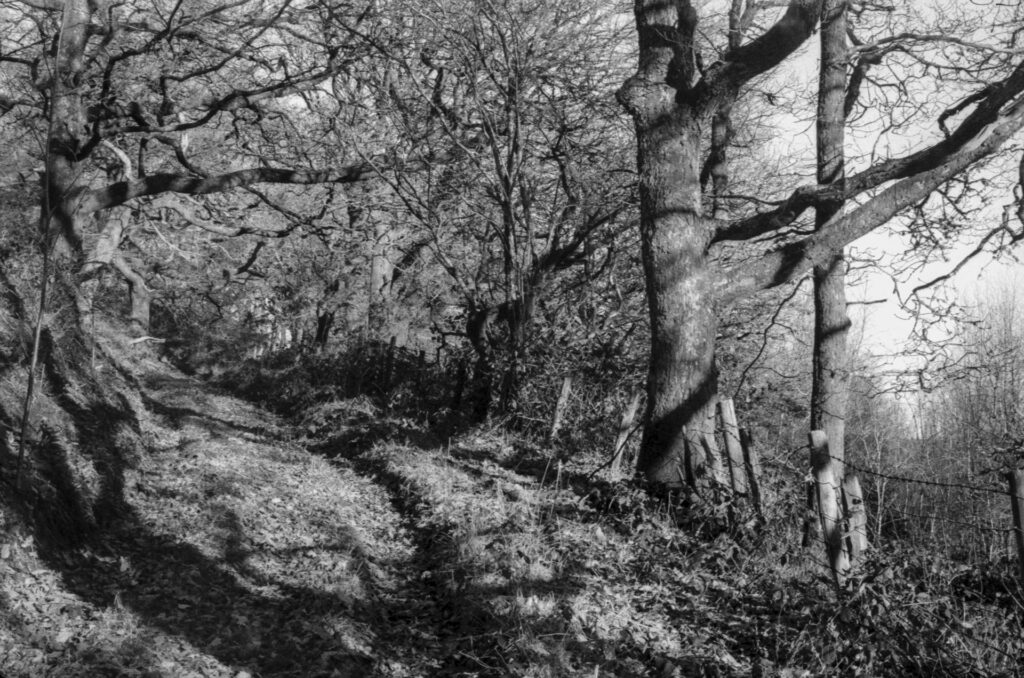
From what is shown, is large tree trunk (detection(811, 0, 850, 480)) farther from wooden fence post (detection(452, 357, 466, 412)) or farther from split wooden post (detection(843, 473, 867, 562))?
wooden fence post (detection(452, 357, 466, 412))

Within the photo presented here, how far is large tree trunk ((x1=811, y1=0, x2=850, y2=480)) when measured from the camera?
34.5 ft

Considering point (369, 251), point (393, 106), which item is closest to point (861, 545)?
point (393, 106)

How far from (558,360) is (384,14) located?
5.95 meters

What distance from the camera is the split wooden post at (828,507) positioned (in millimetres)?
5348

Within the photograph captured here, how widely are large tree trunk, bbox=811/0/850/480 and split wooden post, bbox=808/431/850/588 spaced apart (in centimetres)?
541

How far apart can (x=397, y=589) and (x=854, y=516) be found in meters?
3.88

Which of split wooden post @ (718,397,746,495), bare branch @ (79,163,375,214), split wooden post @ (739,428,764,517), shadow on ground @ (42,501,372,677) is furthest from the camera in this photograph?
bare branch @ (79,163,375,214)

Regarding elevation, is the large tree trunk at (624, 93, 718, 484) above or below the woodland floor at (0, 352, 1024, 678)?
above

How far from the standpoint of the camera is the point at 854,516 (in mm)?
5441

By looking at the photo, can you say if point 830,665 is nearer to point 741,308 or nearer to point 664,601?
point 664,601

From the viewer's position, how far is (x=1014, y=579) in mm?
5316

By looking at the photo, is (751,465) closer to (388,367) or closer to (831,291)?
(831,291)

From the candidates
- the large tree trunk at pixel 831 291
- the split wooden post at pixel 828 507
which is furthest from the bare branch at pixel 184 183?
the split wooden post at pixel 828 507

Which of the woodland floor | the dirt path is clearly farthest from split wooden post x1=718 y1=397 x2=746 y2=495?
the dirt path
